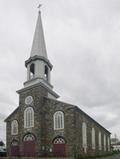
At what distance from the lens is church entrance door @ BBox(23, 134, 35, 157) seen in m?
39.9

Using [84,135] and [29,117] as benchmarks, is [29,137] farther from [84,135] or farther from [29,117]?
[84,135]

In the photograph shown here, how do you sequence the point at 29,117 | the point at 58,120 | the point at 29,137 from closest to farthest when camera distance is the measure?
the point at 58,120 < the point at 29,137 < the point at 29,117

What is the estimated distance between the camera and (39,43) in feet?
152

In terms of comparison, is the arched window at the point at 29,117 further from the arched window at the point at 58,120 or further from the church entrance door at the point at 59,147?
the church entrance door at the point at 59,147

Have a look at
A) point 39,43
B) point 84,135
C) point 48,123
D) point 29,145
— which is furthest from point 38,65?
point 84,135

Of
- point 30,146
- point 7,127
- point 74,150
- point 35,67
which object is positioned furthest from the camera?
point 7,127

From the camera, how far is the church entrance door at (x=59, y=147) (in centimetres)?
3844

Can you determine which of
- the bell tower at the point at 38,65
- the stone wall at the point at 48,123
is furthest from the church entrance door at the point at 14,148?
the bell tower at the point at 38,65

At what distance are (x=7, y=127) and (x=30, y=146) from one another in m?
7.57

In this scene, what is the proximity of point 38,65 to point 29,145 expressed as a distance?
12.6m

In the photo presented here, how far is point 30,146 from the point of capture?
132 feet

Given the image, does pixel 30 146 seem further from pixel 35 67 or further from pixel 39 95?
pixel 35 67

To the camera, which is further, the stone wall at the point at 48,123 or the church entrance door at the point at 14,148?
the church entrance door at the point at 14,148

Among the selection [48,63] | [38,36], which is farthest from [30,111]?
[38,36]
